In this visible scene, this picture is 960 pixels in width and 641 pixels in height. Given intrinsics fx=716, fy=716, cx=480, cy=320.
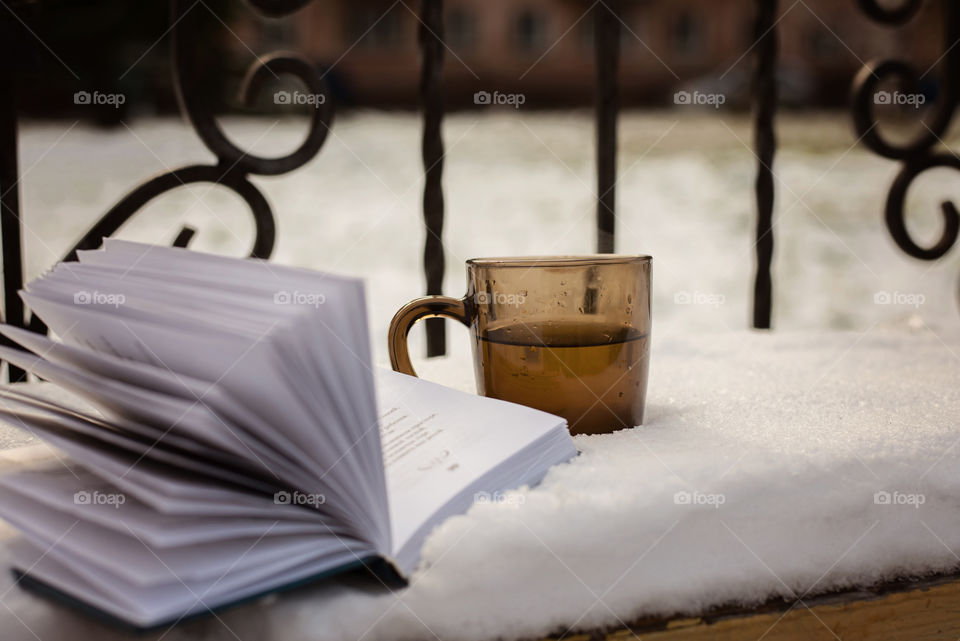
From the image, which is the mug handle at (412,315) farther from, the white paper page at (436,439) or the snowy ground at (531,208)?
the snowy ground at (531,208)

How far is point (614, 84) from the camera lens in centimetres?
98

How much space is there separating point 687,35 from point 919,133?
13.6m

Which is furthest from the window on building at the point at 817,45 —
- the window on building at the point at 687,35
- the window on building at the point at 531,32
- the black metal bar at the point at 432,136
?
the black metal bar at the point at 432,136

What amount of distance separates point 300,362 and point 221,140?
58 cm

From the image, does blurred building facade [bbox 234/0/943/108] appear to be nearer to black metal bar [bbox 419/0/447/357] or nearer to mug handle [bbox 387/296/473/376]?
black metal bar [bbox 419/0/447/357]

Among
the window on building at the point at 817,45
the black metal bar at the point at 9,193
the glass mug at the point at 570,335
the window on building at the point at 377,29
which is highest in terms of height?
the window on building at the point at 377,29

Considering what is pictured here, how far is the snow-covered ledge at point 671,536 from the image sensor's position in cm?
40

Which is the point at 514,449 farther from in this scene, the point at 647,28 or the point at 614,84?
the point at 647,28

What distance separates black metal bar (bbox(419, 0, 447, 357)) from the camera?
0.93m

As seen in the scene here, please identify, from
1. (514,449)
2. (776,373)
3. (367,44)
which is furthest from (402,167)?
(367,44)

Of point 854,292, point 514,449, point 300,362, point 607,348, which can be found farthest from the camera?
point 854,292

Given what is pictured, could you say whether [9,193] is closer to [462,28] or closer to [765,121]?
[765,121]

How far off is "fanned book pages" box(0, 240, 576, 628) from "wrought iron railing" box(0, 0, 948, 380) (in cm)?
36

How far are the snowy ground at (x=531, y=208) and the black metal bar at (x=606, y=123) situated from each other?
1.67ft
